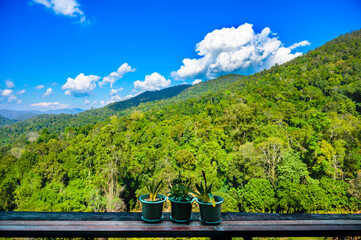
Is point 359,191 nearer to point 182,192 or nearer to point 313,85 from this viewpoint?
point 182,192

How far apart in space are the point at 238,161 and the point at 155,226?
832 inches

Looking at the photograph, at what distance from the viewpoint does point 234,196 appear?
18109 millimetres

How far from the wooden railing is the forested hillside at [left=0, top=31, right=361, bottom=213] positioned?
33.5ft

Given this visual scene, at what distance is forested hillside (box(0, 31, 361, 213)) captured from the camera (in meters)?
17.0

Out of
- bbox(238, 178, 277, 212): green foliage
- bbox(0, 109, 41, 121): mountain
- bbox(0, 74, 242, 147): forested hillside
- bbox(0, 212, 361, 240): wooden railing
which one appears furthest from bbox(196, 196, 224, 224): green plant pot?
bbox(0, 74, 242, 147): forested hillside

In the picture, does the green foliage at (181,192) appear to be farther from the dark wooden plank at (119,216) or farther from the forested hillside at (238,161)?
the forested hillside at (238,161)

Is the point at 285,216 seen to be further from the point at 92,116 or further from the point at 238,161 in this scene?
the point at 92,116

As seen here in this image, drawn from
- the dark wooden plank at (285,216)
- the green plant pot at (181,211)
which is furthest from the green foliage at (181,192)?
the dark wooden plank at (285,216)

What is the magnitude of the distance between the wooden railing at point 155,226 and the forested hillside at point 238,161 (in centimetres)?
1023

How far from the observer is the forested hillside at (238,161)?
55.9 feet

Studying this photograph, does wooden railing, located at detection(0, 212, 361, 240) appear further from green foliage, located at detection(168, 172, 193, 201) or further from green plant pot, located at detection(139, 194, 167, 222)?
green foliage, located at detection(168, 172, 193, 201)

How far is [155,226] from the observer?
1.07 m

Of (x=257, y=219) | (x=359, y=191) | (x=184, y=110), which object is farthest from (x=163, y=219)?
(x=184, y=110)

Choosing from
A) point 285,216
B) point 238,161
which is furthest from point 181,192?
point 238,161
